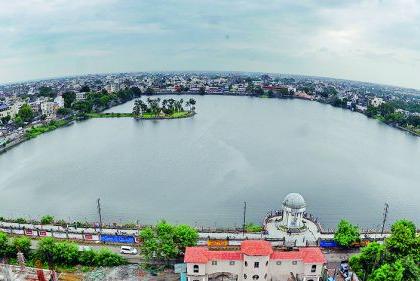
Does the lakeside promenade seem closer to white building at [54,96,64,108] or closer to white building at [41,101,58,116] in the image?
white building at [41,101,58,116]

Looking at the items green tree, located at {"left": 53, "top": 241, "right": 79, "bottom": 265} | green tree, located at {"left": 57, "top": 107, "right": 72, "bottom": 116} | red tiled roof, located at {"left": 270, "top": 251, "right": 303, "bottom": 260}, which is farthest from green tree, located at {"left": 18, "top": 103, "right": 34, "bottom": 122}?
red tiled roof, located at {"left": 270, "top": 251, "right": 303, "bottom": 260}

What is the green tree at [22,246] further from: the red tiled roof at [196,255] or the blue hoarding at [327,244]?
the blue hoarding at [327,244]

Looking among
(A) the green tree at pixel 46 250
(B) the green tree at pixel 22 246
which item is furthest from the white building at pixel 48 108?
(A) the green tree at pixel 46 250

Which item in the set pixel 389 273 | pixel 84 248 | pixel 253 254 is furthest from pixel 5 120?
pixel 389 273

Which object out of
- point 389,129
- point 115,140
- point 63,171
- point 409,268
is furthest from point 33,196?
point 389,129

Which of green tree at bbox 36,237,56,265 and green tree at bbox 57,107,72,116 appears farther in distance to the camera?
green tree at bbox 57,107,72,116

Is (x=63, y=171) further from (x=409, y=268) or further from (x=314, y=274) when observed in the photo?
(x=409, y=268)
